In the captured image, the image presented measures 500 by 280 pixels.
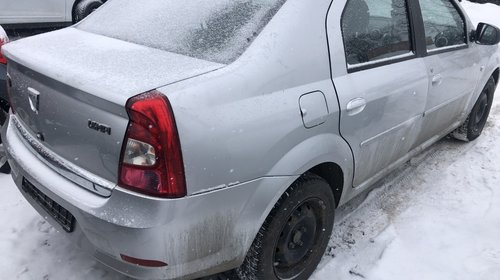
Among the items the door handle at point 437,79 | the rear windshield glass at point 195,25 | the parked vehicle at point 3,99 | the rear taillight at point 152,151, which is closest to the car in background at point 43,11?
the parked vehicle at point 3,99

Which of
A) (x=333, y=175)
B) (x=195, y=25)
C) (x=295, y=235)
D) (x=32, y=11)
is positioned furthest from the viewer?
(x=32, y=11)

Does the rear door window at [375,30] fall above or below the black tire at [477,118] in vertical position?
above

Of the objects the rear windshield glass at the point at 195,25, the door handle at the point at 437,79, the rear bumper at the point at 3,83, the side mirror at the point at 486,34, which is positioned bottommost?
the rear bumper at the point at 3,83

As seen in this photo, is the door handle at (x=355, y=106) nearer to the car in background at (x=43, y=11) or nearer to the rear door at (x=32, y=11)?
the car in background at (x=43, y=11)

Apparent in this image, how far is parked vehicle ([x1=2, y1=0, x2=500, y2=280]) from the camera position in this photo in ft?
5.49

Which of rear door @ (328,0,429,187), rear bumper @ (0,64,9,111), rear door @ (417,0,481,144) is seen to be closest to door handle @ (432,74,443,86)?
rear door @ (417,0,481,144)

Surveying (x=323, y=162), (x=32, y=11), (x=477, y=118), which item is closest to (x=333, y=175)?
(x=323, y=162)

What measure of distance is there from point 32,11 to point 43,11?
0.17 meters

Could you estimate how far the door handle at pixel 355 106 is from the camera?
2.27 m

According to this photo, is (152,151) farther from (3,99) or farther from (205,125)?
(3,99)

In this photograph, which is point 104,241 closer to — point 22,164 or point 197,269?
point 197,269

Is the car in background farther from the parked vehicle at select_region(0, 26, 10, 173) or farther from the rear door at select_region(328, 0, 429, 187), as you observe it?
the rear door at select_region(328, 0, 429, 187)

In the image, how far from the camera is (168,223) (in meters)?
1.68

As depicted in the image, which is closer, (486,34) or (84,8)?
(486,34)
